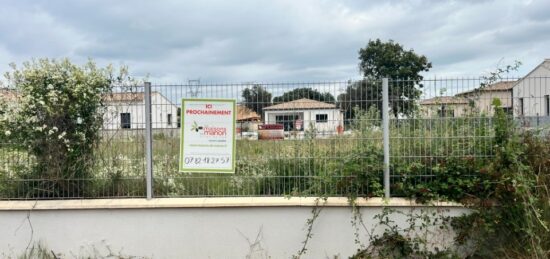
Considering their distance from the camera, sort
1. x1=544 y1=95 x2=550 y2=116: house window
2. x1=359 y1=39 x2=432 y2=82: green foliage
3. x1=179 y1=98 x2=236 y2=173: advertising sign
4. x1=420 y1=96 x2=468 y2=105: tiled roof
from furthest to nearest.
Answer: x1=359 y1=39 x2=432 y2=82: green foliage → x1=179 y1=98 x2=236 y2=173: advertising sign → x1=420 y1=96 x2=468 y2=105: tiled roof → x1=544 y1=95 x2=550 y2=116: house window

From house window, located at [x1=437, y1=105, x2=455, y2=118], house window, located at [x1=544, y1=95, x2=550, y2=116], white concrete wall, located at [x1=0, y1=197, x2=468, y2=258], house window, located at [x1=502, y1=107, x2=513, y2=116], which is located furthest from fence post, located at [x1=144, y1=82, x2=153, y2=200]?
house window, located at [x1=544, y1=95, x2=550, y2=116]

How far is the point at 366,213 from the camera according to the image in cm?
564

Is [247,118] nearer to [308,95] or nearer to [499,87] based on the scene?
[308,95]

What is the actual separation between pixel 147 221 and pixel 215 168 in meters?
1.18

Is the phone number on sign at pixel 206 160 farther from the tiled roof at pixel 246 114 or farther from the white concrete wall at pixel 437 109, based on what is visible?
the white concrete wall at pixel 437 109

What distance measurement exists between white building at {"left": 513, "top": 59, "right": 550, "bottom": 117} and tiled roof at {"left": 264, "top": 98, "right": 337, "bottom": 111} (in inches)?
98.5

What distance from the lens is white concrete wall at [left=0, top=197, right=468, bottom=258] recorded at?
5.68 meters

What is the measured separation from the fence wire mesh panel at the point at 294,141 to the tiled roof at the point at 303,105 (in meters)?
0.01

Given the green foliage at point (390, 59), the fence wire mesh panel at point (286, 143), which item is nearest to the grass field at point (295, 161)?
the fence wire mesh panel at point (286, 143)

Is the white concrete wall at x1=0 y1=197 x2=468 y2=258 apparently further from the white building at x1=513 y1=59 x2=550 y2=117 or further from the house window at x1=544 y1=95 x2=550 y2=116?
the house window at x1=544 y1=95 x2=550 y2=116

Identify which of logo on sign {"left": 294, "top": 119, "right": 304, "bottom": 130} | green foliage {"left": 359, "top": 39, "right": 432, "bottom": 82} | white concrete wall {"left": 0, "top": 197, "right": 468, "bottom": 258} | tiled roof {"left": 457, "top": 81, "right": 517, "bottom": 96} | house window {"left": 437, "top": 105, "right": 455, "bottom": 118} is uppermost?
green foliage {"left": 359, "top": 39, "right": 432, "bottom": 82}

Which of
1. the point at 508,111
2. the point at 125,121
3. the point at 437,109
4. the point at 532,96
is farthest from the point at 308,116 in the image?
the point at 532,96

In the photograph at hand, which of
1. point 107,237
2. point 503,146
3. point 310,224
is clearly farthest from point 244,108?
point 503,146

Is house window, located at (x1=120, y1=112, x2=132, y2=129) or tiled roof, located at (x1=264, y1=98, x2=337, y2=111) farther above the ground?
tiled roof, located at (x1=264, y1=98, x2=337, y2=111)
